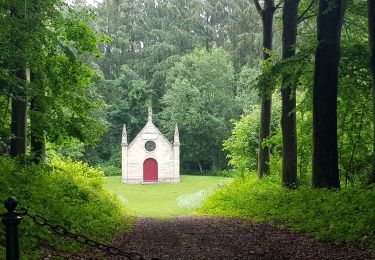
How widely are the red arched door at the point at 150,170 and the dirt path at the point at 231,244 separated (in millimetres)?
38207

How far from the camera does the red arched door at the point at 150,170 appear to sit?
161 ft

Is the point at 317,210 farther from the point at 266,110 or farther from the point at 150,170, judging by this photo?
the point at 150,170

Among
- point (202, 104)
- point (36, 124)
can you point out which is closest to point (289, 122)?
point (36, 124)

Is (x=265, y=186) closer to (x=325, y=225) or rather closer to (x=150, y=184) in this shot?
(x=325, y=225)

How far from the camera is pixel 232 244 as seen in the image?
321 inches

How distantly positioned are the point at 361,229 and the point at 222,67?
5213 centimetres

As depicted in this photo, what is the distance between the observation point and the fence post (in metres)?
4.13

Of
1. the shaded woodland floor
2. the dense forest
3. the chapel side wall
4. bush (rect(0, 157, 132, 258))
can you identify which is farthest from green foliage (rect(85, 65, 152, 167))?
the shaded woodland floor

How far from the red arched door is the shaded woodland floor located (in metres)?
38.2

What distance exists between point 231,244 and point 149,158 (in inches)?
1621

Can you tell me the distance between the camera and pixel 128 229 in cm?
1144

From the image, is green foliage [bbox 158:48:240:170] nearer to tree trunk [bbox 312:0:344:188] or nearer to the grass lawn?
the grass lawn

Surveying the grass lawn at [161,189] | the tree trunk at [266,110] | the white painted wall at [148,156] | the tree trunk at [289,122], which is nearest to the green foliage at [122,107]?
the grass lawn at [161,189]

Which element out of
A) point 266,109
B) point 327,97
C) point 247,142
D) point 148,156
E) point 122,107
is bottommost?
point 148,156
